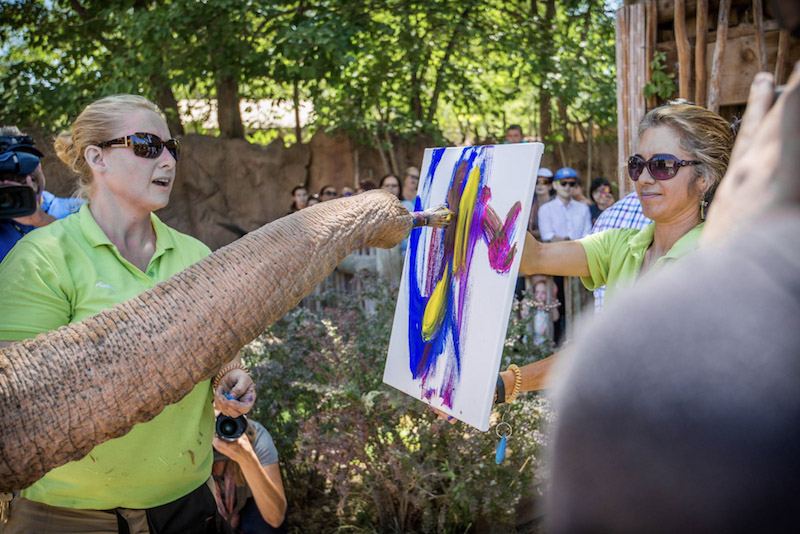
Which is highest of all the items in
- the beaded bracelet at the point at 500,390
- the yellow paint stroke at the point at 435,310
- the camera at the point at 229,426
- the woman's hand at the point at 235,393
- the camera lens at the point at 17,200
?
the camera lens at the point at 17,200

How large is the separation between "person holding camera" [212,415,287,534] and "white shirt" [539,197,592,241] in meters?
4.36

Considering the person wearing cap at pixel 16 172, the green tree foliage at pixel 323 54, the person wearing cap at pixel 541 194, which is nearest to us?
the person wearing cap at pixel 16 172

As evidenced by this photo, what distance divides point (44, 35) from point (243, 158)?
317 centimetres

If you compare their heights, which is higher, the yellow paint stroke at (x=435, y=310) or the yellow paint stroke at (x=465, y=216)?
the yellow paint stroke at (x=465, y=216)

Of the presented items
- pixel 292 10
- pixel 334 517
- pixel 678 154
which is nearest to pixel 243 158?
pixel 292 10

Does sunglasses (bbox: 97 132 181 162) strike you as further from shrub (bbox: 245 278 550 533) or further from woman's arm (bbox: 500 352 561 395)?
shrub (bbox: 245 278 550 533)

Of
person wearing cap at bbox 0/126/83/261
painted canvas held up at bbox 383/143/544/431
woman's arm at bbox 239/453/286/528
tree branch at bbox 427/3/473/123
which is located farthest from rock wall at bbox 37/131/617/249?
painted canvas held up at bbox 383/143/544/431

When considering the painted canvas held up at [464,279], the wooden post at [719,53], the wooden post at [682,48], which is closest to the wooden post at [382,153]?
the wooden post at [682,48]

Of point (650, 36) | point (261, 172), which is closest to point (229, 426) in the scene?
point (650, 36)

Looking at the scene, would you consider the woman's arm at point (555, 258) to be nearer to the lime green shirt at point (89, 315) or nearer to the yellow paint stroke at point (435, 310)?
the yellow paint stroke at point (435, 310)

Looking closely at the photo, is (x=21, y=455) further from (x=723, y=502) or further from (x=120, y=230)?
(x=723, y=502)

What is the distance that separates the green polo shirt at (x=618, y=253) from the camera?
2.37 metres

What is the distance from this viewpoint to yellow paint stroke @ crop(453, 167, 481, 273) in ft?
8.68

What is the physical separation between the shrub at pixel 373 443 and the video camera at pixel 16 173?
1619 millimetres
